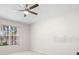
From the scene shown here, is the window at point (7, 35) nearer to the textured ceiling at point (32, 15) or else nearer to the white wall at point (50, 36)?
the textured ceiling at point (32, 15)

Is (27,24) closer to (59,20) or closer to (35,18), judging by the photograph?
(35,18)

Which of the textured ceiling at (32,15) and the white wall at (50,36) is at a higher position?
the textured ceiling at (32,15)

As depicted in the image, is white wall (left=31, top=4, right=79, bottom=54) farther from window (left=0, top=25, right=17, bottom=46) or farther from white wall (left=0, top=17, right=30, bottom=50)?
window (left=0, top=25, right=17, bottom=46)

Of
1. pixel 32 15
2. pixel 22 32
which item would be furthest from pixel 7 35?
pixel 32 15

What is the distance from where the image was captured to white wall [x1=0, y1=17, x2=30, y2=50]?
950 millimetres

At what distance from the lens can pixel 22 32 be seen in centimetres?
105

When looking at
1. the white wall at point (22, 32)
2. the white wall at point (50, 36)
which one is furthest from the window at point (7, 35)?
the white wall at point (50, 36)

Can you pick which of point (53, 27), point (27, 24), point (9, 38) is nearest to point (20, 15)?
point (27, 24)

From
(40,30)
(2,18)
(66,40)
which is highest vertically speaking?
(2,18)

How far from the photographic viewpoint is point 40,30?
1.11m

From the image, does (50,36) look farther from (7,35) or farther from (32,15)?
(7,35)

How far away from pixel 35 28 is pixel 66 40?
374 mm

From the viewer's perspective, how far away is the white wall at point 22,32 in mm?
950

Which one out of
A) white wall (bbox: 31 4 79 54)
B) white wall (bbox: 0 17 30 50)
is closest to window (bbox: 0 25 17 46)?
white wall (bbox: 0 17 30 50)
